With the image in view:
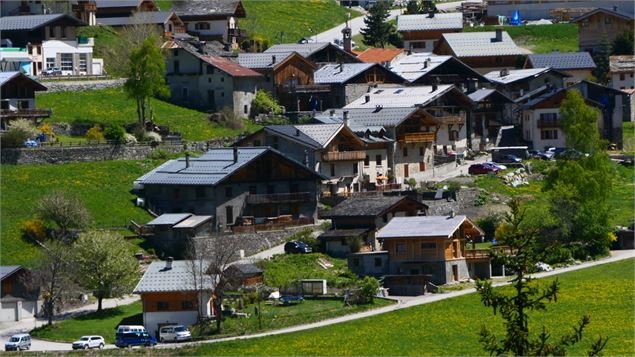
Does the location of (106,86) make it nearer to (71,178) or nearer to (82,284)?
(71,178)

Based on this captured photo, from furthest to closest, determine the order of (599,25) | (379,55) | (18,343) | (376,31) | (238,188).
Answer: (376,31) < (599,25) < (379,55) < (238,188) < (18,343)

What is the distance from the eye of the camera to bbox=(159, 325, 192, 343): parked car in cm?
7812

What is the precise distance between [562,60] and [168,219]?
49371mm

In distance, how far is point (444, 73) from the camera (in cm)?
12800

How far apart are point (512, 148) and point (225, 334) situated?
4161 centimetres

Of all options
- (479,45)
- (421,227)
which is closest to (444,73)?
(479,45)

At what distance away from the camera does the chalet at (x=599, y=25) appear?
147125 millimetres

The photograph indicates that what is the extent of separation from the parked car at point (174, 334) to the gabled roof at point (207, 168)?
18.0m

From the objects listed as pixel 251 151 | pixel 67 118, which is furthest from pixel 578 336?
pixel 67 118

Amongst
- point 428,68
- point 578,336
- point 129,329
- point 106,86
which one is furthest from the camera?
point 428,68

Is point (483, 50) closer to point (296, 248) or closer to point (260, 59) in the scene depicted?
point (260, 59)

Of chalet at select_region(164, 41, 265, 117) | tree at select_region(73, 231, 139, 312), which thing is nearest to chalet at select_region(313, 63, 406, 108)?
chalet at select_region(164, 41, 265, 117)

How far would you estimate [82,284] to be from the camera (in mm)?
85062

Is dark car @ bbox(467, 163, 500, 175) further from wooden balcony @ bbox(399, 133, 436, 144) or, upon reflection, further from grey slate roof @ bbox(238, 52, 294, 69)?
grey slate roof @ bbox(238, 52, 294, 69)
